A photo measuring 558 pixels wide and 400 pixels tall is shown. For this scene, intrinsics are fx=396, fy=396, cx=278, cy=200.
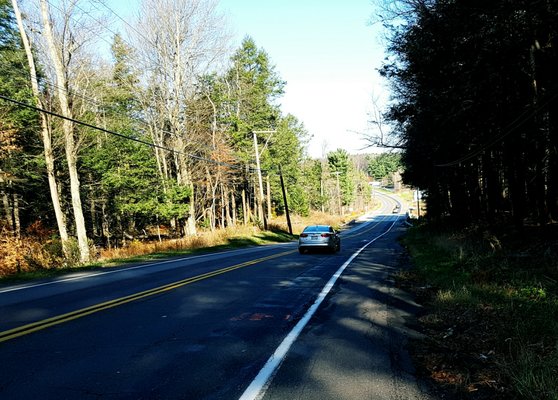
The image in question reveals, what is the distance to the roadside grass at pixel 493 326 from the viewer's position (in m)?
4.07

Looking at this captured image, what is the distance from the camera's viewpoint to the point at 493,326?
5855mm

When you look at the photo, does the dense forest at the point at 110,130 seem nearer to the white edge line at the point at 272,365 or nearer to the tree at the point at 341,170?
the white edge line at the point at 272,365

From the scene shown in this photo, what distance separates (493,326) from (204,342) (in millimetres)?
4229

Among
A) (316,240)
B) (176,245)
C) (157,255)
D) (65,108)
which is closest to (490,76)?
(316,240)

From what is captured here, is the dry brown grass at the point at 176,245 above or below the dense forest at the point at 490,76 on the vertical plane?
below

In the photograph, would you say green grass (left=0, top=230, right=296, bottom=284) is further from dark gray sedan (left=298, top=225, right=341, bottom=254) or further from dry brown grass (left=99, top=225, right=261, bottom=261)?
dark gray sedan (left=298, top=225, right=341, bottom=254)

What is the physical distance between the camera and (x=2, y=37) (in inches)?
1052

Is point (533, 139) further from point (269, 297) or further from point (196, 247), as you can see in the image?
point (196, 247)

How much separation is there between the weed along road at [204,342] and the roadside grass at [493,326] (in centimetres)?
48

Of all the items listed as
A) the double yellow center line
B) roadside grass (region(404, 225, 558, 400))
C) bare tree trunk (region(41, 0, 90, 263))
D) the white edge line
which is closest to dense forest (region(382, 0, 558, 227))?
roadside grass (region(404, 225, 558, 400))

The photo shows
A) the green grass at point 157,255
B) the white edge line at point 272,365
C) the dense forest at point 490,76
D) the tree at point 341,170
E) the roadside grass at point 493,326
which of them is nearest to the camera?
the white edge line at point 272,365

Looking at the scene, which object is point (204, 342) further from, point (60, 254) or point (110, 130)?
point (110, 130)

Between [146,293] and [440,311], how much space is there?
6281mm

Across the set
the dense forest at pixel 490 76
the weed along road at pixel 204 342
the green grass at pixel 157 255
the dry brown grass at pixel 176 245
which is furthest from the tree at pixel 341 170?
the weed along road at pixel 204 342
